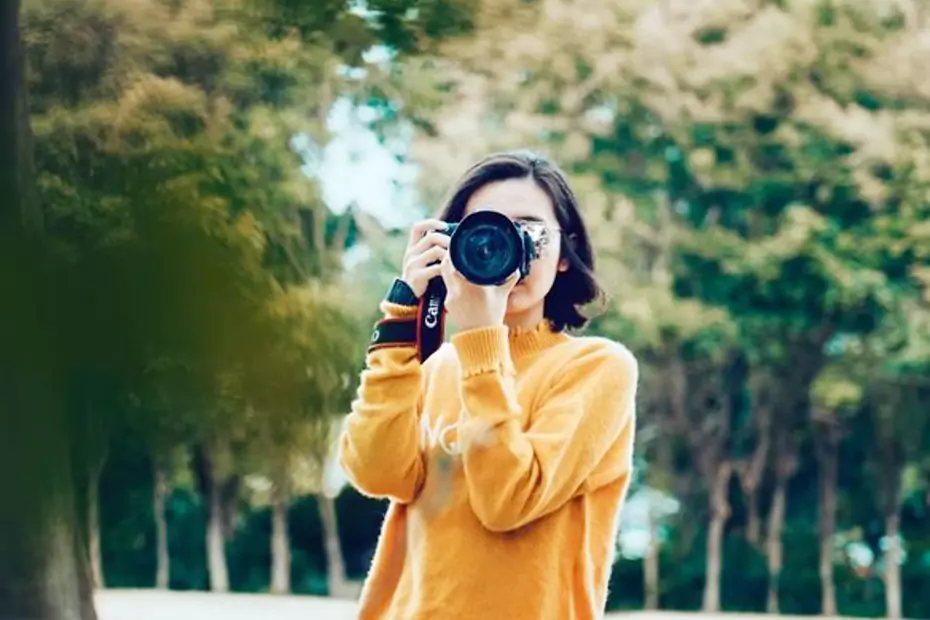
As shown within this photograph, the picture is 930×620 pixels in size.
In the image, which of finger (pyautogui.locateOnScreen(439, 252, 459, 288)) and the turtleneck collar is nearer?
finger (pyautogui.locateOnScreen(439, 252, 459, 288))

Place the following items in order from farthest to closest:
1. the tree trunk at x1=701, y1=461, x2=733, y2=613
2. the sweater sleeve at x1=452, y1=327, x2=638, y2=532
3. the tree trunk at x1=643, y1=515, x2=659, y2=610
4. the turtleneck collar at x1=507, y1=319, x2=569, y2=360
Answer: the tree trunk at x1=701, y1=461, x2=733, y2=613
the tree trunk at x1=643, y1=515, x2=659, y2=610
the turtleneck collar at x1=507, y1=319, x2=569, y2=360
the sweater sleeve at x1=452, y1=327, x2=638, y2=532

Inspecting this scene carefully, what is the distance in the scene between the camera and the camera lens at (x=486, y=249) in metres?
0.75

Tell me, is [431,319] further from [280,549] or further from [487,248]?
[280,549]

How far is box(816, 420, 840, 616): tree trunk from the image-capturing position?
3.02 meters

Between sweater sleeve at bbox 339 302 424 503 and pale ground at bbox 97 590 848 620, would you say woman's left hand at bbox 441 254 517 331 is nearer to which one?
sweater sleeve at bbox 339 302 424 503

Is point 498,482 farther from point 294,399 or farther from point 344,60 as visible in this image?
point 344,60

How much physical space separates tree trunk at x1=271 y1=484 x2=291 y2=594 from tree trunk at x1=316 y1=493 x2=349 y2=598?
0.12 m

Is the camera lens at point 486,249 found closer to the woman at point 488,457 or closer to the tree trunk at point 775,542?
the woman at point 488,457

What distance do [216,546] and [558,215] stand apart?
1.91 m

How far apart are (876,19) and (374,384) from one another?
231 cm

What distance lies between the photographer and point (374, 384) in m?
0.77

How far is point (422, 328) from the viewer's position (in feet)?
2.56

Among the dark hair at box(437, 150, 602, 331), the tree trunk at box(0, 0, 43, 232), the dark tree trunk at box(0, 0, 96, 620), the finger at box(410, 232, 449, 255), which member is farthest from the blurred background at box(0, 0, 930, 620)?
the dark tree trunk at box(0, 0, 96, 620)

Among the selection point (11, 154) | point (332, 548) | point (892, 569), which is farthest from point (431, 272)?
point (892, 569)
